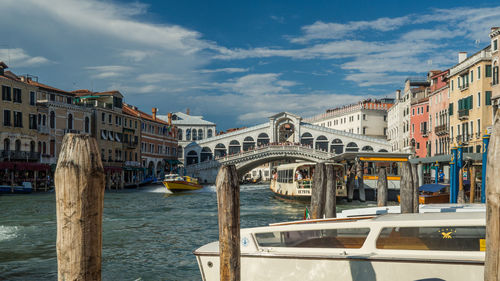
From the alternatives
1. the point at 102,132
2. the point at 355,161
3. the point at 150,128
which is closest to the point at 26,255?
the point at 355,161

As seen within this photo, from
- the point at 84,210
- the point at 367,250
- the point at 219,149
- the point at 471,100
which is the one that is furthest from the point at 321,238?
the point at 219,149

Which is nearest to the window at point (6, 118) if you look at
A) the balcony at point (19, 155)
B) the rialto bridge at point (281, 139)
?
the balcony at point (19, 155)

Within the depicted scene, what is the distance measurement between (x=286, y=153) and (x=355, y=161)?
1794 centimetres

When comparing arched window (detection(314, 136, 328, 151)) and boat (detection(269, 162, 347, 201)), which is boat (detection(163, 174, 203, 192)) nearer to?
boat (detection(269, 162, 347, 201))

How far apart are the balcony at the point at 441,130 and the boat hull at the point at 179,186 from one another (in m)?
16.6

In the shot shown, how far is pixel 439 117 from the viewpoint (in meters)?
36.2

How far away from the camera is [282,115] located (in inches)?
2191

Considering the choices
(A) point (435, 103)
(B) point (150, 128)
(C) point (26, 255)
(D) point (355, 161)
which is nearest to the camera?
(C) point (26, 255)

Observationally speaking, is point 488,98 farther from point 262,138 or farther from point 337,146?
point 262,138

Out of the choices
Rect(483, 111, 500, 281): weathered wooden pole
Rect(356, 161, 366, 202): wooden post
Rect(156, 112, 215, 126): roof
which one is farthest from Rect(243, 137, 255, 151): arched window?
Rect(483, 111, 500, 281): weathered wooden pole

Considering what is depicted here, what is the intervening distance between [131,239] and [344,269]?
813cm

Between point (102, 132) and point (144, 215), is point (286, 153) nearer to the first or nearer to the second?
point (102, 132)

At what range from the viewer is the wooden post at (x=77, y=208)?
10.8 ft

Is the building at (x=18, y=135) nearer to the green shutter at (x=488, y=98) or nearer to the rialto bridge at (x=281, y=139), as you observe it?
the rialto bridge at (x=281, y=139)
